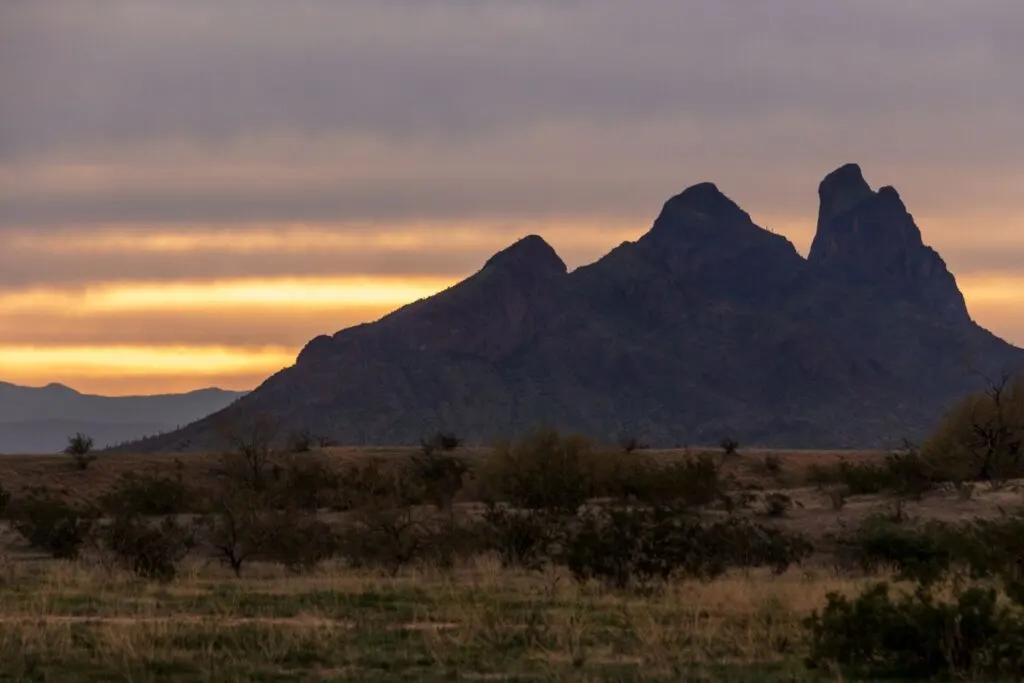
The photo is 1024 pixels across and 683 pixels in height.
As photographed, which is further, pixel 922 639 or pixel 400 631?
pixel 400 631

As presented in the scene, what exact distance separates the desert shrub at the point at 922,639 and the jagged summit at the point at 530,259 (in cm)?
16079

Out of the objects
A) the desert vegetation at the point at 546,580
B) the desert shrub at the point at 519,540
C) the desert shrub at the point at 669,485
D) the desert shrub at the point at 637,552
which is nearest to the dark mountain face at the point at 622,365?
the desert shrub at the point at 669,485

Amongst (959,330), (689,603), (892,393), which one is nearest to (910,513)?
(689,603)

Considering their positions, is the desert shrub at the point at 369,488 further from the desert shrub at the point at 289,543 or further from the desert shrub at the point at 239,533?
the desert shrub at the point at 289,543

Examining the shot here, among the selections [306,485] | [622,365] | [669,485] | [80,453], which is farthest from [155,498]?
[622,365]

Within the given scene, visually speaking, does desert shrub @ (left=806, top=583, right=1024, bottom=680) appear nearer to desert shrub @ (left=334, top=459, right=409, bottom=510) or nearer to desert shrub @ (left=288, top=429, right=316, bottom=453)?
desert shrub @ (left=334, top=459, right=409, bottom=510)

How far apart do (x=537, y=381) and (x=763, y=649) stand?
13658 cm

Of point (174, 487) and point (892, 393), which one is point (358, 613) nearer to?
point (174, 487)

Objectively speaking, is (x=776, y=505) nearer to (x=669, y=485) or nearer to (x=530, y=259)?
(x=669, y=485)

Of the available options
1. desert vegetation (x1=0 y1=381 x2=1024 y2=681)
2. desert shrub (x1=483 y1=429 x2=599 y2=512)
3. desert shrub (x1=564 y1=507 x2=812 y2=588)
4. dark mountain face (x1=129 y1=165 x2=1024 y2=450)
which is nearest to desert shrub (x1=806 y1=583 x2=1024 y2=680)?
desert vegetation (x1=0 y1=381 x2=1024 y2=681)

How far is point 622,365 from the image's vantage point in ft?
512

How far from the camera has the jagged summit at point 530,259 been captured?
176 metres

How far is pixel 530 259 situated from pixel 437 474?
125 metres

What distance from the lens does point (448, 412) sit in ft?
449
